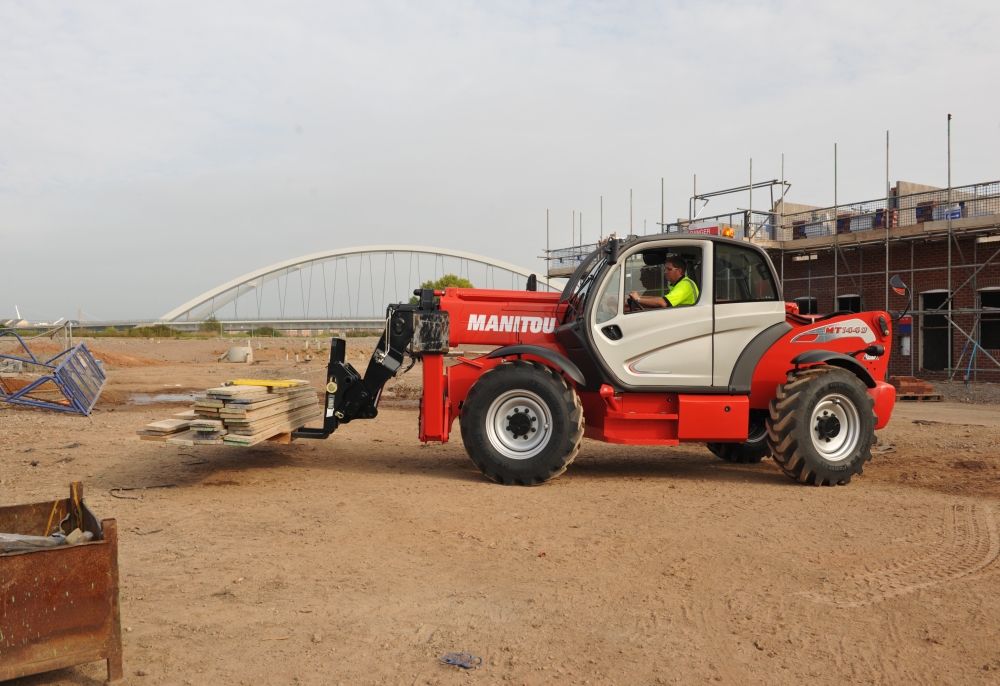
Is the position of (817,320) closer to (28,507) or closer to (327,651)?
(327,651)

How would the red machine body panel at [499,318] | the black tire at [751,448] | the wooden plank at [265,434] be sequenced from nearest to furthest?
1. the wooden plank at [265,434]
2. the red machine body panel at [499,318]
3. the black tire at [751,448]

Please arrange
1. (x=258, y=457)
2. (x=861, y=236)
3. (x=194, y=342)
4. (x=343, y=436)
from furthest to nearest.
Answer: (x=194, y=342)
(x=861, y=236)
(x=343, y=436)
(x=258, y=457)

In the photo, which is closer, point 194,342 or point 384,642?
point 384,642

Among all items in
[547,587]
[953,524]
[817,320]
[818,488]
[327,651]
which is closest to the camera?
[327,651]

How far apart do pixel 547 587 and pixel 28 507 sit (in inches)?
120

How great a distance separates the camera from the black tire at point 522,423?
786 cm

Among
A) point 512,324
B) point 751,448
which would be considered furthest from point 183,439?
point 751,448

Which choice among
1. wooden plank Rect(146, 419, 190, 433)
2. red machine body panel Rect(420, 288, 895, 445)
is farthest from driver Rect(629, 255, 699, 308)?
wooden plank Rect(146, 419, 190, 433)

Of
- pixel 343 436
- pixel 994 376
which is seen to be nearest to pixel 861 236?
pixel 994 376

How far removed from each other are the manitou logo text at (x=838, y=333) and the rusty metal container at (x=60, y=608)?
7.12m

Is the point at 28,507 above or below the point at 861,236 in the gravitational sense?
below

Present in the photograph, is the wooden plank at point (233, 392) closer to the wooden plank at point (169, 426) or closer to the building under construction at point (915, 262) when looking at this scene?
the wooden plank at point (169, 426)

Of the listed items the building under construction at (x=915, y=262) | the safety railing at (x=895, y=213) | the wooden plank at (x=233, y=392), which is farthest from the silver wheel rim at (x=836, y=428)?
the safety railing at (x=895, y=213)

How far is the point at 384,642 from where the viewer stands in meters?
4.08
